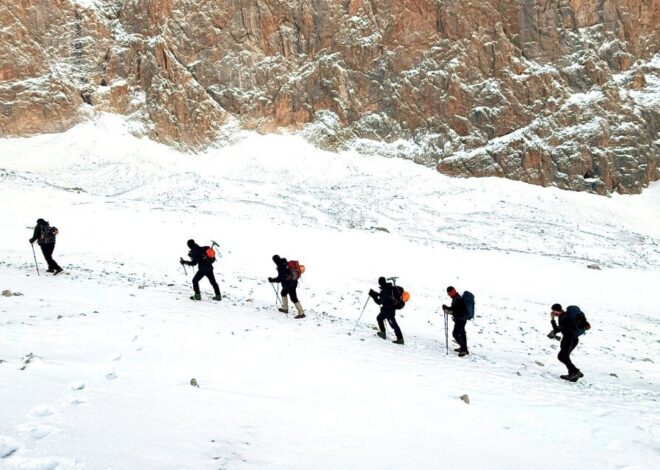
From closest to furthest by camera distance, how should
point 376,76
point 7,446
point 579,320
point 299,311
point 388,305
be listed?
1. point 7,446
2. point 579,320
3. point 388,305
4. point 299,311
5. point 376,76

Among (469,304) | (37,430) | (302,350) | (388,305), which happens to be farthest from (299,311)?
(37,430)

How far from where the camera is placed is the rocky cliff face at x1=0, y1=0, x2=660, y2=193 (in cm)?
6312

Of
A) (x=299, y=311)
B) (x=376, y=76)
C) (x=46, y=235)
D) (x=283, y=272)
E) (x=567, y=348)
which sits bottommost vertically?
(x=299, y=311)

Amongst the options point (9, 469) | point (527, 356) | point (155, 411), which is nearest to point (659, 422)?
→ point (527, 356)

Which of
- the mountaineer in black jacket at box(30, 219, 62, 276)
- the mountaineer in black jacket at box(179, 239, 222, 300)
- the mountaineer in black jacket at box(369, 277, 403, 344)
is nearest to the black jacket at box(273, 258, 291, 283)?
the mountaineer in black jacket at box(179, 239, 222, 300)

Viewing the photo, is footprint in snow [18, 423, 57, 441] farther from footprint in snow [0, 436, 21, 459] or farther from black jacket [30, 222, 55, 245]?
black jacket [30, 222, 55, 245]

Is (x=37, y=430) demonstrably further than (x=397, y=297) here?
No

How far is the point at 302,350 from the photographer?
400 inches

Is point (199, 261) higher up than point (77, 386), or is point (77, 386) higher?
point (199, 261)

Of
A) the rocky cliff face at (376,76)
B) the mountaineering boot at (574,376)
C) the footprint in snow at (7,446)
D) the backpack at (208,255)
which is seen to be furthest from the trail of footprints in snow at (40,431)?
the rocky cliff face at (376,76)

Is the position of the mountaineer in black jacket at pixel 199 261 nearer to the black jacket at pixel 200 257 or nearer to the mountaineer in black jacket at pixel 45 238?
the black jacket at pixel 200 257

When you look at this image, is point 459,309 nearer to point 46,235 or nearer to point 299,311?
point 299,311

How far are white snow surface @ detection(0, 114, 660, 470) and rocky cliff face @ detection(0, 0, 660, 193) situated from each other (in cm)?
3110

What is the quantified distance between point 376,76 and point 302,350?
2569 inches
